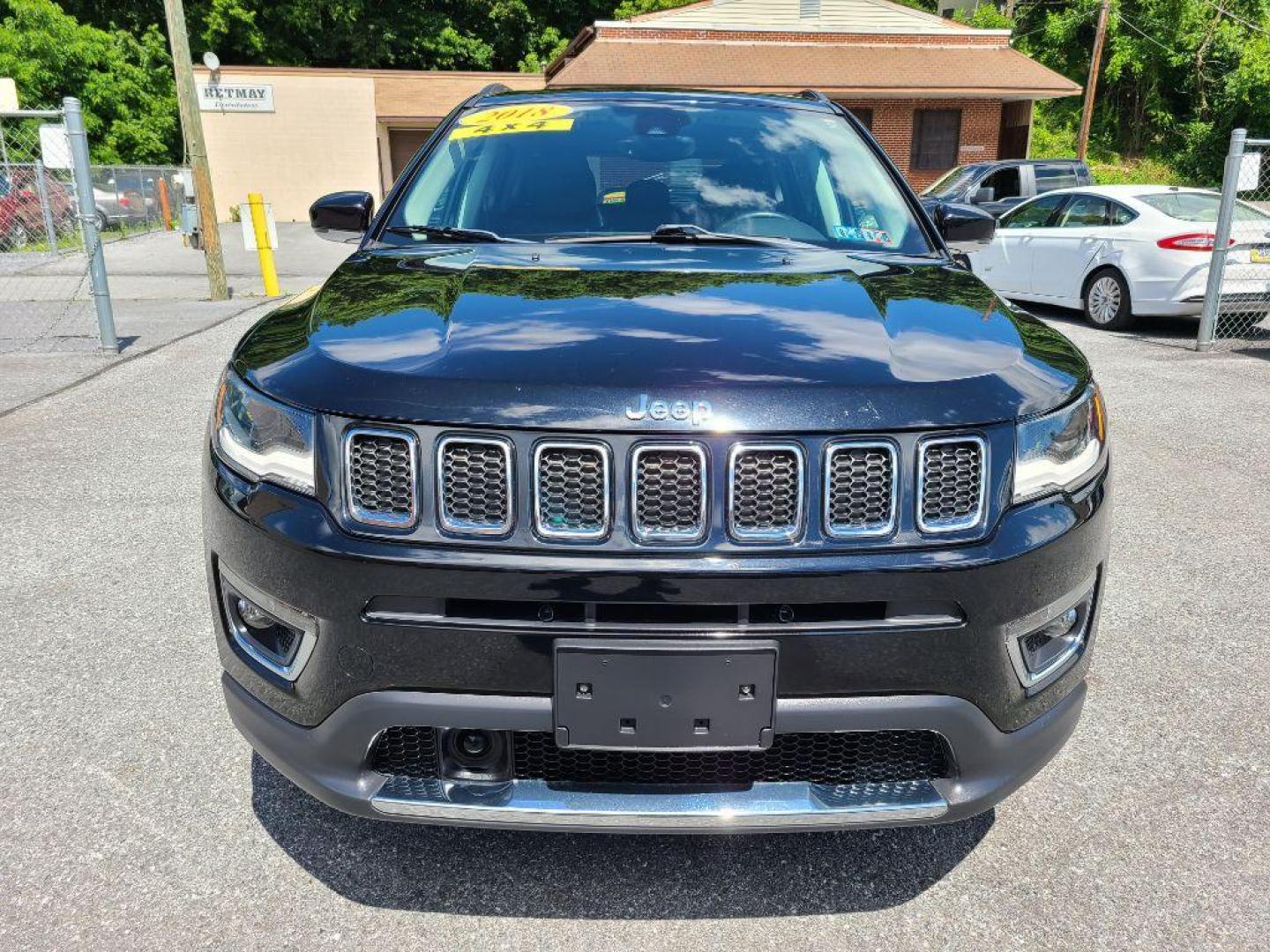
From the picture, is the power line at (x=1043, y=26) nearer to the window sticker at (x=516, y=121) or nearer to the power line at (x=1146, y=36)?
the power line at (x=1146, y=36)

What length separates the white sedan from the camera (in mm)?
9109

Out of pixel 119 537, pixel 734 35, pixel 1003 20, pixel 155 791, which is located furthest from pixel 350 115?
pixel 155 791

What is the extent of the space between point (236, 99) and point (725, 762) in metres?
33.1

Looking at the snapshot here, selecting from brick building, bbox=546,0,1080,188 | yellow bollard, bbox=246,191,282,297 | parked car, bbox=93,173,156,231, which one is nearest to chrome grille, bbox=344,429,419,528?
yellow bollard, bbox=246,191,282,297

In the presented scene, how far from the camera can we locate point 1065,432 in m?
1.97

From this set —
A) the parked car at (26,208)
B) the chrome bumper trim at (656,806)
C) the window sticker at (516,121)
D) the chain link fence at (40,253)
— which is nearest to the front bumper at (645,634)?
the chrome bumper trim at (656,806)

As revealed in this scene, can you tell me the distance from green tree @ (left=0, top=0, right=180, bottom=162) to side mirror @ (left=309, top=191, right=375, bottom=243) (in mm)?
31733

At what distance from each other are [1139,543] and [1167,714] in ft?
5.18

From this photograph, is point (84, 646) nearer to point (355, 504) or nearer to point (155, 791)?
point (155, 791)

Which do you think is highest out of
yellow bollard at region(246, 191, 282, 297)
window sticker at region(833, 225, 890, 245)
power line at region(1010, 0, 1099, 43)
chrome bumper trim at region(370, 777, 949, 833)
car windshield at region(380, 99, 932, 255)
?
power line at region(1010, 0, 1099, 43)

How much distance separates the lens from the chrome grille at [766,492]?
1.74m

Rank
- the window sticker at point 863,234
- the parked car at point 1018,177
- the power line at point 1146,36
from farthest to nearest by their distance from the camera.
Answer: the power line at point 1146,36
the parked car at point 1018,177
the window sticker at point 863,234

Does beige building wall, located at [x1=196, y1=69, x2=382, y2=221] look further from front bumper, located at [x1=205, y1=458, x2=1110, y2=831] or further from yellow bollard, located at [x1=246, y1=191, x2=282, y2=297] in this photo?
front bumper, located at [x1=205, y1=458, x2=1110, y2=831]

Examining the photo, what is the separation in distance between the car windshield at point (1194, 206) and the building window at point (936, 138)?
21428 mm
